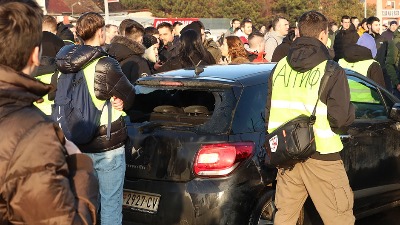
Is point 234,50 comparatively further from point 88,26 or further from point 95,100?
Result: point 95,100

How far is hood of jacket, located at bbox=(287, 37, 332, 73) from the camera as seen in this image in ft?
15.8

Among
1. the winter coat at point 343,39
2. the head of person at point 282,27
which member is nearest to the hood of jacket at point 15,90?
the head of person at point 282,27

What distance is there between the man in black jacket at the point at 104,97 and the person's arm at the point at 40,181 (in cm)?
257

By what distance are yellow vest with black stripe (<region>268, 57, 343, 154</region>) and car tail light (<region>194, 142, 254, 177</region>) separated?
14.6 inches

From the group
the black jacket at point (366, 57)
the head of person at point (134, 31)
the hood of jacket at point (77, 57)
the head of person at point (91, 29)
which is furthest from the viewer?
the black jacket at point (366, 57)

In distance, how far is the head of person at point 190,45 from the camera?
811 centimetres

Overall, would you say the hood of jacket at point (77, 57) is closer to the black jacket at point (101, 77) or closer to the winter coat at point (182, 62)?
the black jacket at point (101, 77)

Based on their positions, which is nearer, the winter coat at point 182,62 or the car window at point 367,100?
the car window at point 367,100

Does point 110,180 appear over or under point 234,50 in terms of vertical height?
under

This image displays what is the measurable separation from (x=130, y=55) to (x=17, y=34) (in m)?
5.26

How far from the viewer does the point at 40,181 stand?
2.33 metres

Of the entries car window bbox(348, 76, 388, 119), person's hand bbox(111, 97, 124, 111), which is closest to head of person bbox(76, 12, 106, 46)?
person's hand bbox(111, 97, 124, 111)

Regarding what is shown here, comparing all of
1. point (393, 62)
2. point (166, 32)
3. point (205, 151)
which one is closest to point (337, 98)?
point (205, 151)

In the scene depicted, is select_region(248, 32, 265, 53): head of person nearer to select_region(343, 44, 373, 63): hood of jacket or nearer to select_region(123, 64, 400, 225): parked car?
select_region(343, 44, 373, 63): hood of jacket
